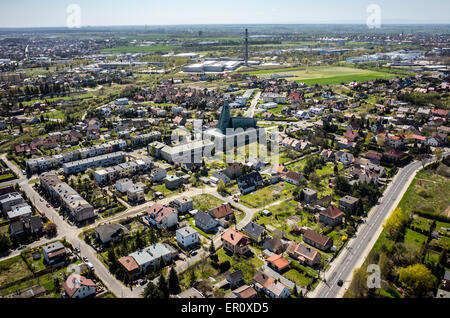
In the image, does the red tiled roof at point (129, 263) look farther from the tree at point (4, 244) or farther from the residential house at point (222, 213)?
the tree at point (4, 244)

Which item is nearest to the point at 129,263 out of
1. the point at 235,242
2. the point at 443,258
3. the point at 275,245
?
the point at 235,242

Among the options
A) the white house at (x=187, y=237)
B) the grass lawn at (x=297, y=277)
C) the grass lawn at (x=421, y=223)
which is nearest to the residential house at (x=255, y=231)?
the grass lawn at (x=297, y=277)

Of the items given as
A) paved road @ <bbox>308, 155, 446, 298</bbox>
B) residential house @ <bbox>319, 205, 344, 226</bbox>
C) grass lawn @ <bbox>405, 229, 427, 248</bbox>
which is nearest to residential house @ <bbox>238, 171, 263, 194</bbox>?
residential house @ <bbox>319, 205, 344, 226</bbox>

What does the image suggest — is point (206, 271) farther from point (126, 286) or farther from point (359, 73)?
point (359, 73)

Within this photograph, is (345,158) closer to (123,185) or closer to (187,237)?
(187,237)

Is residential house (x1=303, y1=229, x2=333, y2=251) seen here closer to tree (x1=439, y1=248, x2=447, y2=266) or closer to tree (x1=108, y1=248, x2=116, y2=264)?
tree (x1=439, y1=248, x2=447, y2=266)

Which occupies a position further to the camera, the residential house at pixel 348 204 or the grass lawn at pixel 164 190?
the grass lawn at pixel 164 190
